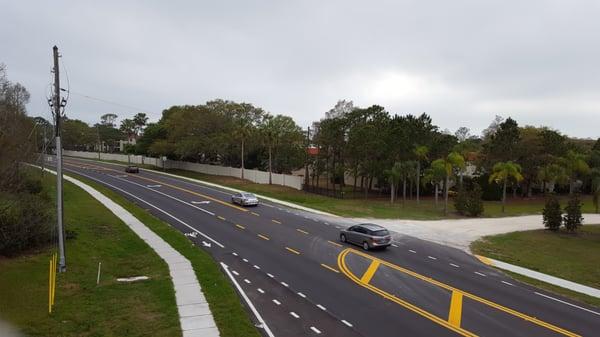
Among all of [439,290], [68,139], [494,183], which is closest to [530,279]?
[439,290]

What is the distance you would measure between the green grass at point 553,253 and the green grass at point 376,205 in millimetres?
9748

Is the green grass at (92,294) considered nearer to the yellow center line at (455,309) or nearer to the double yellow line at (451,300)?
the double yellow line at (451,300)

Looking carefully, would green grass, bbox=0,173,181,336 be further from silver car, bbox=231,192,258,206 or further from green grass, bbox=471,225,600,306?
green grass, bbox=471,225,600,306

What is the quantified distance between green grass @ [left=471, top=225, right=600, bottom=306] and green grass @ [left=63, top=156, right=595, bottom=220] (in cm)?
975

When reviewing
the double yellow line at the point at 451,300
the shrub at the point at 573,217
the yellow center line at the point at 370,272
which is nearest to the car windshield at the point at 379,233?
the double yellow line at the point at 451,300

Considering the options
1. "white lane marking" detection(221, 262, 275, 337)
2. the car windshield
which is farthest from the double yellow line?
"white lane marking" detection(221, 262, 275, 337)

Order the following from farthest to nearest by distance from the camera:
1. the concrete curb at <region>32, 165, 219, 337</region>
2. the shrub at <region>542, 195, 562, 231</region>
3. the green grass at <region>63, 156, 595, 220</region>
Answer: the green grass at <region>63, 156, 595, 220</region> → the shrub at <region>542, 195, 562, 231</region> → the concrete curb at <region>32, 165, 219, 337</region>

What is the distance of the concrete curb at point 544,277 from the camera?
20109mm

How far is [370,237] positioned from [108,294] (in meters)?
14.5

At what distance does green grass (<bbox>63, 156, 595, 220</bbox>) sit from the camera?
42.8m

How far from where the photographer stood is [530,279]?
21500mm

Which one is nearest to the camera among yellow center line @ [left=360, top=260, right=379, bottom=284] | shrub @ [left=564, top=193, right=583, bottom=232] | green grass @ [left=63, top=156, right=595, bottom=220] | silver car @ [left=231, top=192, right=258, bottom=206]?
yellow center line @ [left=360, top=260, right=379, bottom=284]

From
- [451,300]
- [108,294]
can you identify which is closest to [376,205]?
[451,300]

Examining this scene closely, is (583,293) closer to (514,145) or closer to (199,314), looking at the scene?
(199,314)
